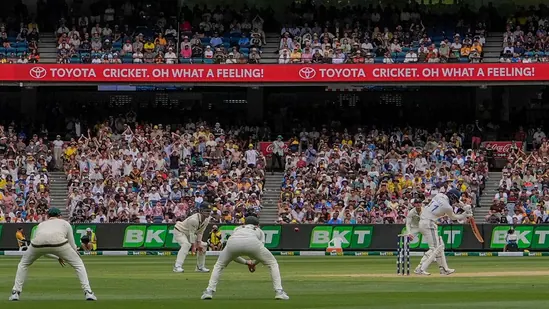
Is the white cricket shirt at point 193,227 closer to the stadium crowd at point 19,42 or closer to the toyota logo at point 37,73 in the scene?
the toyota logo at point 37,73

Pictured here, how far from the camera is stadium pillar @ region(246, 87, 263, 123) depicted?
52125 mm

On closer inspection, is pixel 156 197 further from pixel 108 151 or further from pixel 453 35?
pixel 453 35

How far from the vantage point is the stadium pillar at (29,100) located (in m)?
52.5

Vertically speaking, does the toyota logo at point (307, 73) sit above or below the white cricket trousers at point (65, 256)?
above

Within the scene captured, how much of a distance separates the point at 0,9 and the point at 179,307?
3630cm

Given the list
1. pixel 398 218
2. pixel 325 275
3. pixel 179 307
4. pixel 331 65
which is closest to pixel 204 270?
pixel 325 275

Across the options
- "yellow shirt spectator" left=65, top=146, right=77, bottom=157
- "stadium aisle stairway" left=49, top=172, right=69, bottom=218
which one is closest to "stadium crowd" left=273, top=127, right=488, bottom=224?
"yellow shirt spectator" left=65, top=146, right=77, bottom=157

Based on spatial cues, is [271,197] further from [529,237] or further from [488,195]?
[529,237]

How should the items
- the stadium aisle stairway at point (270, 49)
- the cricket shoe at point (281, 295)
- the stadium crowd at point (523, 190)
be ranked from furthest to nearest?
the stadium aisle stairway at point (270, 49)
the stadium crowd at point (523, 190)
the cricket shoe at point (281, 295)

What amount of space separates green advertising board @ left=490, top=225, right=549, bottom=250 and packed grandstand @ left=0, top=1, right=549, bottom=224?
1333mm

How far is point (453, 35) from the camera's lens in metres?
50.1

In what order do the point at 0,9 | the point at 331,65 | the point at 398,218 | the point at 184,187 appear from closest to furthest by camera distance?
the point at 398,218 < the point at 184,187 < the point at 331,65 < the point at 0,9

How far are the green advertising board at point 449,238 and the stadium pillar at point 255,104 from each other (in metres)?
13.3

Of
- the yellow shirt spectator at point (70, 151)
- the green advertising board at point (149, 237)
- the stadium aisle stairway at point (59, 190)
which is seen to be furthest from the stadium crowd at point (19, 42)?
the green advertising board at point (149, 237)
